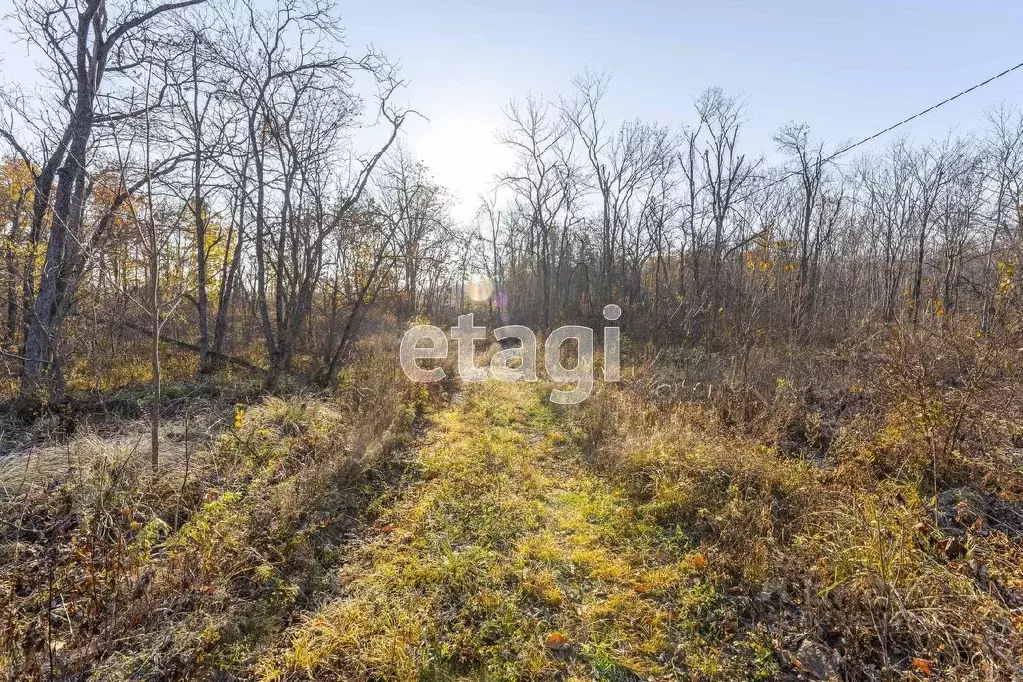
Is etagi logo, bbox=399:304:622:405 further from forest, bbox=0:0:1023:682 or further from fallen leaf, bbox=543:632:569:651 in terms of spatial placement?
fallen leaf, bbox=543:632:569:651

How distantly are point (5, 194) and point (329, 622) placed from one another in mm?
14059

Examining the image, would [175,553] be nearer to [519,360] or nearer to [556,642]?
[556,642]

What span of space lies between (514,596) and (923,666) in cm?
218

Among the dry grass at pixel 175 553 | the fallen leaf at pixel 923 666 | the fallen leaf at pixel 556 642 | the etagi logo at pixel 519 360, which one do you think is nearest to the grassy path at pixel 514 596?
the fallen leaf at pixel 556 642

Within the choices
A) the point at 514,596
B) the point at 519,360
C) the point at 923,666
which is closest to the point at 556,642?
the point at 514,596

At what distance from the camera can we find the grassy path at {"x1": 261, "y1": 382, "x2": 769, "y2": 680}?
7.82 feet

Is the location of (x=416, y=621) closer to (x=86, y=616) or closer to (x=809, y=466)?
(x=86, y=616)

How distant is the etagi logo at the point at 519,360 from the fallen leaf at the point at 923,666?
211 inches

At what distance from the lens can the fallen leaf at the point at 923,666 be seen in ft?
7.04

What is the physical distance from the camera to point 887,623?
2365 mm

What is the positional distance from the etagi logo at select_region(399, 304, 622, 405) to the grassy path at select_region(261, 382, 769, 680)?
362 centimetres

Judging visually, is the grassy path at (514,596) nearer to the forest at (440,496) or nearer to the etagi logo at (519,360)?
the forest at (440,496)

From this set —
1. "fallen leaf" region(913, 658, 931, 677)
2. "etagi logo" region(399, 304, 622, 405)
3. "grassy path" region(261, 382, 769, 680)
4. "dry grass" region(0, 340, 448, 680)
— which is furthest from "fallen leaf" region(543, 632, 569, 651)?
"etagi logo" region(399, 304, 622, 405)

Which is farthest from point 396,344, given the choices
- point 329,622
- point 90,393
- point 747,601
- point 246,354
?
point 747,601
